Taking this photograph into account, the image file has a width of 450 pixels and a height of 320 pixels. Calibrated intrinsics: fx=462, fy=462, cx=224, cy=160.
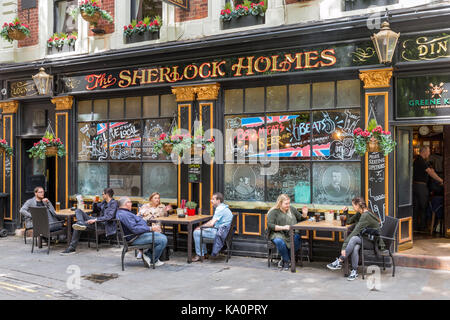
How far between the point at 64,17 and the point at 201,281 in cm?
900

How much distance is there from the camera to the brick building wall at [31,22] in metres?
13.2

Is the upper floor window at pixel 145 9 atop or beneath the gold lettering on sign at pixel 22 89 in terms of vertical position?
atop

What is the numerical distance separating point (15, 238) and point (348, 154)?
30.2 ft

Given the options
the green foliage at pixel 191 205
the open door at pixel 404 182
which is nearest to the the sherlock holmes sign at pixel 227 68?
the open door at pixel 404 182

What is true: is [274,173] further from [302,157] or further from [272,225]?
[272,225]

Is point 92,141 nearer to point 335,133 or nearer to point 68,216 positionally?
point 68,216

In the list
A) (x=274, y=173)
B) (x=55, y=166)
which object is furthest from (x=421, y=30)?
(x=55, y=166)

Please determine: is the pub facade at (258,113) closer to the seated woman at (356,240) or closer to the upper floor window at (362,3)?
the upper floor window at (362,3)

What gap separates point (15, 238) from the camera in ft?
41.6

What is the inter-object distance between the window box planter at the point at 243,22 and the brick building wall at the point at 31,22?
6.10m

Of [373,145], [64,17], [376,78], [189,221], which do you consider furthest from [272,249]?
[64,17]

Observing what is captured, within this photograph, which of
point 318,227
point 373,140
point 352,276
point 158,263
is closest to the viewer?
point 352,276

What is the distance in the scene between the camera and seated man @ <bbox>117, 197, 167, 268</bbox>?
859 cm

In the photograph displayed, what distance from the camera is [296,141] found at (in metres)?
9.62
